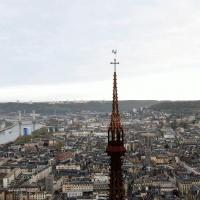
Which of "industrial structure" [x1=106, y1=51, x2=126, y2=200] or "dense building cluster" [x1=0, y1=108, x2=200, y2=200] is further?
"dense building cluster" [x1=0, y1=108, x2=200, y2=200]

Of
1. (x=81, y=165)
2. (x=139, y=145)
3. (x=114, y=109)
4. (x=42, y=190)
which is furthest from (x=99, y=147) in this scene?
(x=114, y=109)

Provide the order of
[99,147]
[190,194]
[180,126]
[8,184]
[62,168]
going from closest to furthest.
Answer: [190,194] → [8,184] → [62,168] → [99,147] → [180,126]

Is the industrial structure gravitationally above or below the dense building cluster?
above

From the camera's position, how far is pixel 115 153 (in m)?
11.1

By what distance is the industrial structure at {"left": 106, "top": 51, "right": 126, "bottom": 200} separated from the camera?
11.0 meters

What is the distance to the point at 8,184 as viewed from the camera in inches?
2472

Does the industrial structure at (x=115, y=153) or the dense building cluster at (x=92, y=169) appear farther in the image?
the dense building cluster at (x=92, y=169)

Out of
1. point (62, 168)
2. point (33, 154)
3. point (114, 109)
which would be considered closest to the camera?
point (114, 109)

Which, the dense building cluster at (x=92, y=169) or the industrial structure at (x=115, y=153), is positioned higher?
the industrial structure at (x=115, y=153)

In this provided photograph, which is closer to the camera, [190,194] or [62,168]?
[190,194]

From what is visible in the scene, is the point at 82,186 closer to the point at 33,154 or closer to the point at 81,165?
the point at 81,165

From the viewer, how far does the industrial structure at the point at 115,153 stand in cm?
1097

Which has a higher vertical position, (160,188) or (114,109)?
(114,109)

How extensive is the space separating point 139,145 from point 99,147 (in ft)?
27.0
